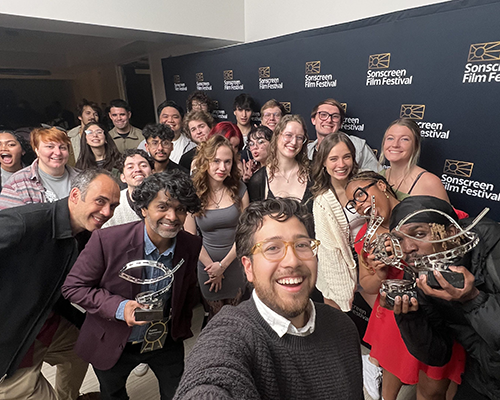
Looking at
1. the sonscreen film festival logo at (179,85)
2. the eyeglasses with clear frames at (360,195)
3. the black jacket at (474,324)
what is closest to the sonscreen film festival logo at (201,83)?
the sonscreen film festival logo at (179,85)

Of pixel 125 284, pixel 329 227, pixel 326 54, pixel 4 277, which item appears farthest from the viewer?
pixel 326 54

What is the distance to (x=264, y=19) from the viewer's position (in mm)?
4727

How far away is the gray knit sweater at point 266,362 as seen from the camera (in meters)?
0.75

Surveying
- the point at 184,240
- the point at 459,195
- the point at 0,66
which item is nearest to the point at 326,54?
the point at 459,195

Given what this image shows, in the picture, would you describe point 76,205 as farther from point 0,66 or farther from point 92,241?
point 0,66

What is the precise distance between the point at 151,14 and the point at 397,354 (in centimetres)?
518

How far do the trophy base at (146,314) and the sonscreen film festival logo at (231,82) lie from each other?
4.58 metres

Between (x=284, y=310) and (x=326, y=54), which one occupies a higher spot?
(x=326, y=54)

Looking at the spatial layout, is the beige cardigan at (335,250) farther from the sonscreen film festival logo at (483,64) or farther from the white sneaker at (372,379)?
the sonscreen film festival logo at (483,64)

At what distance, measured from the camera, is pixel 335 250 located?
213cm

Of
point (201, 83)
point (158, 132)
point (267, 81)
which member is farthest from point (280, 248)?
point (201, 83)

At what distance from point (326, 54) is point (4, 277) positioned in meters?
3.86

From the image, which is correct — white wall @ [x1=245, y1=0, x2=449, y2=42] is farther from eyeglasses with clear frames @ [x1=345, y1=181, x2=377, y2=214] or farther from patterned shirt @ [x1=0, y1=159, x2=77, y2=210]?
patterned shirt @ [x1=0, y1=159, x2=77, y2=210]

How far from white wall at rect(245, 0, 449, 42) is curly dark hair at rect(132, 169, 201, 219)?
121 inches
